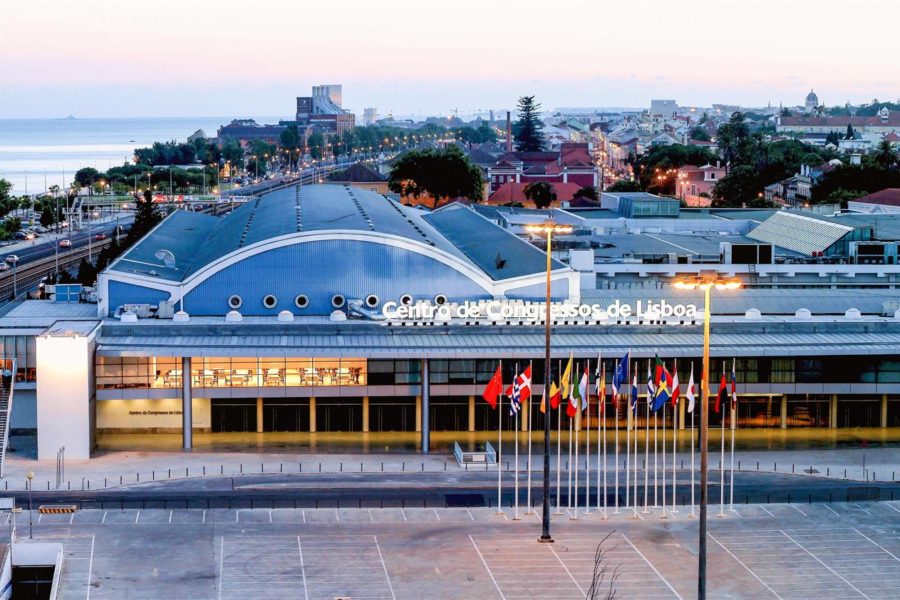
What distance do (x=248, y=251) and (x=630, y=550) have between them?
45.3m

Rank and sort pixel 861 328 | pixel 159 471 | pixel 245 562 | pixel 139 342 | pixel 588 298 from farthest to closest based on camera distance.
Result: pixel 588 298
pixel 861 328
pixel 139 342
pixel 159 471
pixel 245 562

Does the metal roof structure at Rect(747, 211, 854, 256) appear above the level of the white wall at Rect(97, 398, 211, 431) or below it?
above

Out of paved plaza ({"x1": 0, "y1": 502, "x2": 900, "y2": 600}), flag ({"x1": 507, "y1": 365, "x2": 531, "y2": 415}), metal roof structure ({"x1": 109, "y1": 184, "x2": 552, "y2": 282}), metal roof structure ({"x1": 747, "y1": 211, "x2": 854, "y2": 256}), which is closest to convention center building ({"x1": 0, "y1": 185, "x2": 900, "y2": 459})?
metal roof structure ({"x1": 109, "y1": 184, "x2": 552, "y2": 282})

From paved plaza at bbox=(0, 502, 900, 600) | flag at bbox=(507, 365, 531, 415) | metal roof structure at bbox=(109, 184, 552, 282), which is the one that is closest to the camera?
paved plaza at bbox=(0, 502, 900, 600)

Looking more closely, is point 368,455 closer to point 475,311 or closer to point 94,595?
point 475,311

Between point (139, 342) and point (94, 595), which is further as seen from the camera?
point (139, 342)

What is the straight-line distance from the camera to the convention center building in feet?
328

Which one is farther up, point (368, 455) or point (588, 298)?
point (588, 298)

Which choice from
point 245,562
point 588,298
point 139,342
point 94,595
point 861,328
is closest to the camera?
point 94,595

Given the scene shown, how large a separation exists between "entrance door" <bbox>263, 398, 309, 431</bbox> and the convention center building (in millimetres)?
96

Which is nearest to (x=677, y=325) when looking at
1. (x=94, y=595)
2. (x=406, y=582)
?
(x=406, y=582)

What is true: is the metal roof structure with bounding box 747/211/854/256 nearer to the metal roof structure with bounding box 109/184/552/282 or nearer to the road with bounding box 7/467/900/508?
the metal roof structure with bounding box 109/184/552/282

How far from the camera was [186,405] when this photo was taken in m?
99.7

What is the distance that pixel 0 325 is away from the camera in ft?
343
